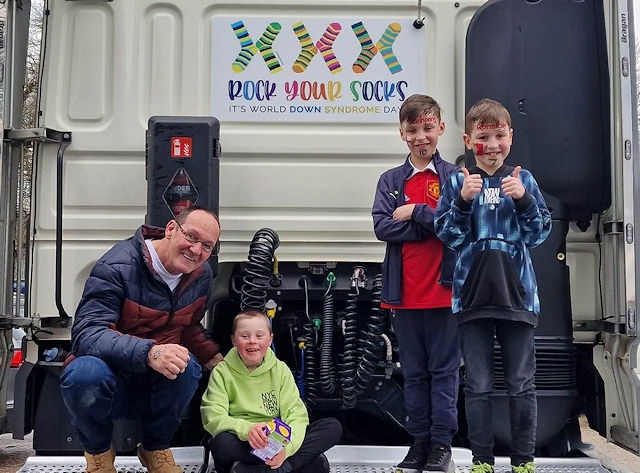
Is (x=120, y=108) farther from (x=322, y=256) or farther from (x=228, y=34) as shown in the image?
(x=322, y=256)

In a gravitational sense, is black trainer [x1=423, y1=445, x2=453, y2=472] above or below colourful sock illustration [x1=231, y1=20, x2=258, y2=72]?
below

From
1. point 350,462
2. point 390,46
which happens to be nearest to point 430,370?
point 350,462

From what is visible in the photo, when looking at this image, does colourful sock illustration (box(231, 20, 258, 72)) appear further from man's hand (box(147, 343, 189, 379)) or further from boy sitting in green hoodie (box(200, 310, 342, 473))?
man's hand (box(147, 343, 189, 379))

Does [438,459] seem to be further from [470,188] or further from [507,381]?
[470,188]

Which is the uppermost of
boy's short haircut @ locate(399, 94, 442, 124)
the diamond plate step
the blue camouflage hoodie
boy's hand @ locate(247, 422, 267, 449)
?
boy's short haircut @ locate(399, 94, 442, 124)

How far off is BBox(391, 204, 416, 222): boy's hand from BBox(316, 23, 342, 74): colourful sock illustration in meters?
0.96

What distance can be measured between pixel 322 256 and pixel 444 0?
1475 millimetres

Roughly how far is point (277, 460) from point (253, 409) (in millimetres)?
284

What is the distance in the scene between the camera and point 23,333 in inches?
150

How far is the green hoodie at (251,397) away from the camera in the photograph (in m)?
3.23

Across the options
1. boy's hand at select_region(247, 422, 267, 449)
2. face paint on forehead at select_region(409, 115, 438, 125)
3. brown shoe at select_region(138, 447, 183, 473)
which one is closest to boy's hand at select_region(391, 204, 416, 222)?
face paint on forehead at select_region(409, 115, 438, 125)

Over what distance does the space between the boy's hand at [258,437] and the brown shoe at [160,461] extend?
41 centimetres

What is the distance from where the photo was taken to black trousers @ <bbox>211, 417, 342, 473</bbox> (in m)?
3.14

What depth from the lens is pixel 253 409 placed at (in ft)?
10.8
